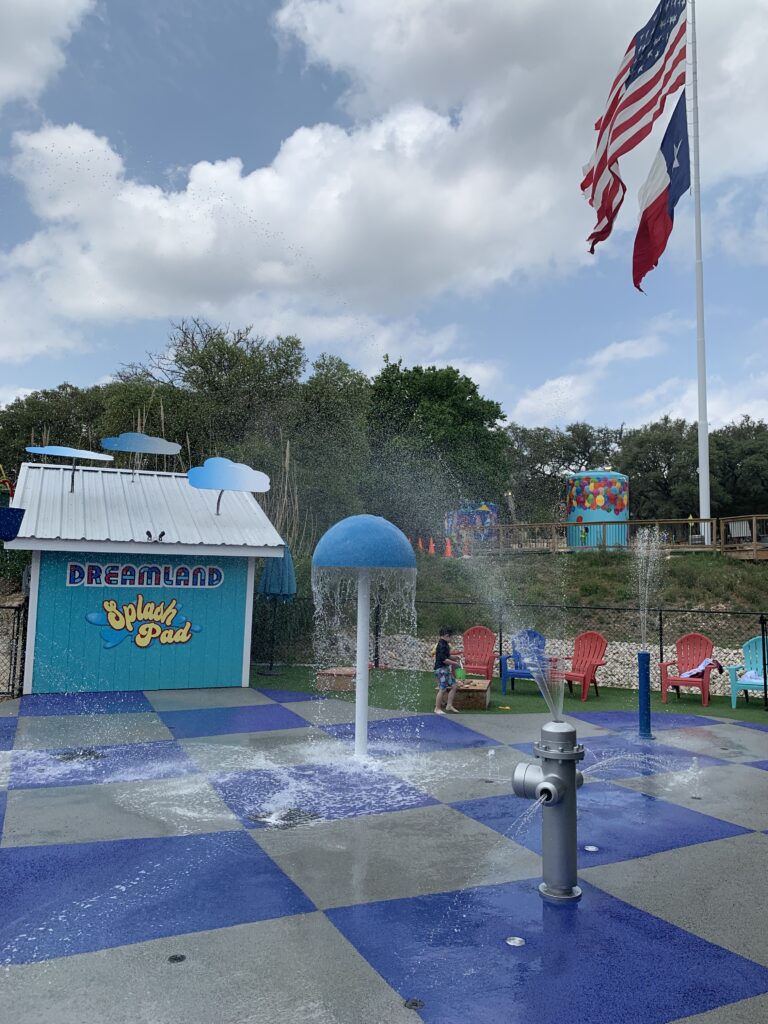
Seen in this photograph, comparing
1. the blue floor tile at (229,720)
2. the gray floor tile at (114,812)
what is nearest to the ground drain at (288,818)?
the gray floor tile at (114,812)

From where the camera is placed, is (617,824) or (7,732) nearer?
(617,824)

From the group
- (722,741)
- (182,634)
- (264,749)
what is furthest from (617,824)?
(182,634)

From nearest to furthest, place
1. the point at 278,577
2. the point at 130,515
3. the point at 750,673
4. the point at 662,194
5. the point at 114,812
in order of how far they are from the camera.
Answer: the point at 114,812 < the point at 750,673 < the point at 130,515 < the point at 278,577 < the point at 662,194

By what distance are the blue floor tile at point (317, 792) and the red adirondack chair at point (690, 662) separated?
21.4 feet

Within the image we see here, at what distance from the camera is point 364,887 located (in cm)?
482

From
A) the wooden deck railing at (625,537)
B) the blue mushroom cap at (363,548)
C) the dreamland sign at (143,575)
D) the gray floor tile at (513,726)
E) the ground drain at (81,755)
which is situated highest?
the wooden deck railing at (625,537)

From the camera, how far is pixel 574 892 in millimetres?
4660

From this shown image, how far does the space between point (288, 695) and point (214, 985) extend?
28.8 ft

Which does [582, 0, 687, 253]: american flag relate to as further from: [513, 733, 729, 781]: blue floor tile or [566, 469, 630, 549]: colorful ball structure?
[566, 469, 630, 549]: colorful ball structure

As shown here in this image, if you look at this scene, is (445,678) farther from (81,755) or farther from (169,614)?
(81,755)

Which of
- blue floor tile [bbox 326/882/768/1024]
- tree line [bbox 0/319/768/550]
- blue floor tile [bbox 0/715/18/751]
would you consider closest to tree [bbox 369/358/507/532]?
tree line [bbox 0/319/768/550]

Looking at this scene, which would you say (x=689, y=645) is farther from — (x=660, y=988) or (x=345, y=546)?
(x=660, y=988)

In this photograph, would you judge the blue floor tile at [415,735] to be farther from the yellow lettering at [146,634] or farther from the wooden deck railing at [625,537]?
the wooden deck railing at [625,537]

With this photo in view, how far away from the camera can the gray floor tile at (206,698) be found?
11.3 meters
